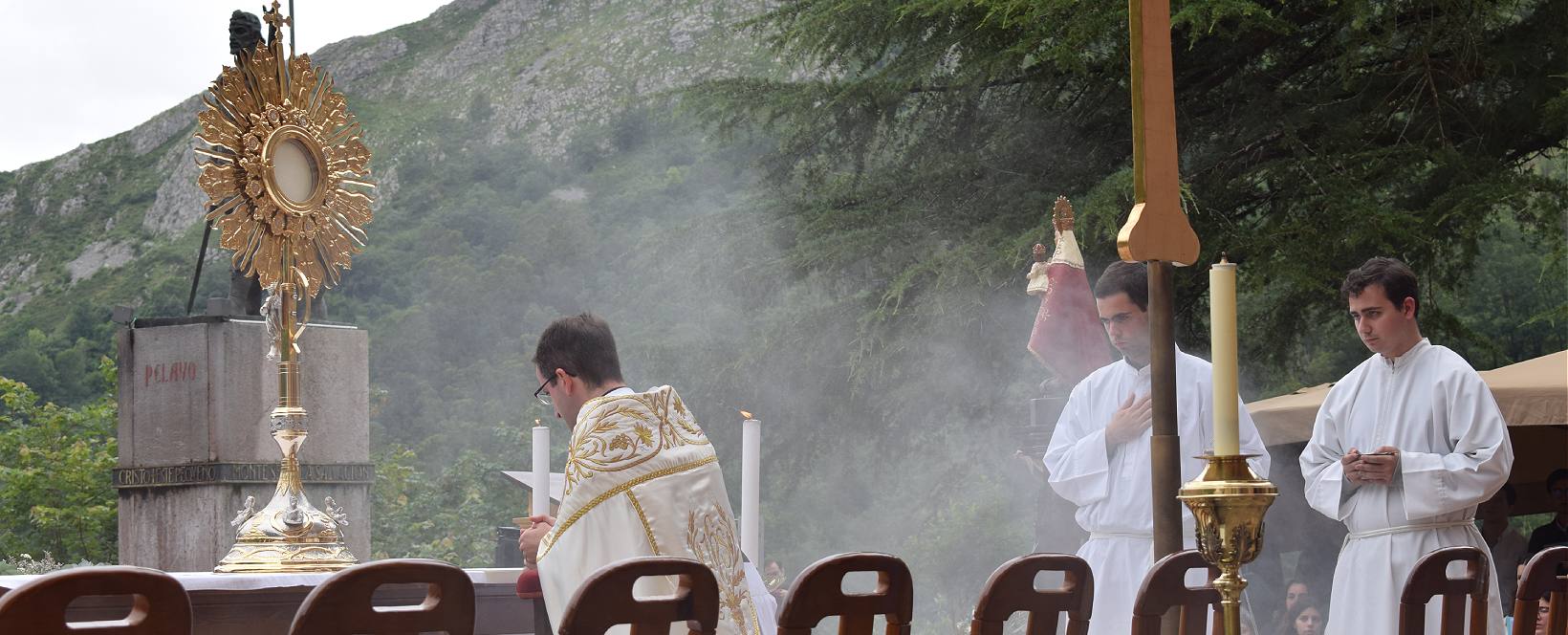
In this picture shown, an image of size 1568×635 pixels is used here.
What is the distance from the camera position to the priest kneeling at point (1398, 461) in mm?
4527

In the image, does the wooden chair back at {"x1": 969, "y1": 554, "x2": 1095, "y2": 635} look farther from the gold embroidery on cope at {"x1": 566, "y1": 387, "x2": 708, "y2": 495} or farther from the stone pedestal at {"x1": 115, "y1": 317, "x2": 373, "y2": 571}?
the stone pedestal at {"x1": 115, "y1": 317, "x2": 373, "y2": 571}

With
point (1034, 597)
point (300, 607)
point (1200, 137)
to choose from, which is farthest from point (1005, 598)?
point (1200, 137)

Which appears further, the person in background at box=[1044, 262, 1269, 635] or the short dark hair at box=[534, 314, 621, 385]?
the person in background at box=[1044, 262, 1269, 635]

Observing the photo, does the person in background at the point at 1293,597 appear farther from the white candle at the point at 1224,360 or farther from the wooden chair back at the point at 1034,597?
the white candle at the point at 1224,360

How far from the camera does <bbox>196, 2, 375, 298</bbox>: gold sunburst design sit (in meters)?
5.10

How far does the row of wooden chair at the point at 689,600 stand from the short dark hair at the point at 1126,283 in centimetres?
122

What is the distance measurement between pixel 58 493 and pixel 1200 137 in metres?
10.7

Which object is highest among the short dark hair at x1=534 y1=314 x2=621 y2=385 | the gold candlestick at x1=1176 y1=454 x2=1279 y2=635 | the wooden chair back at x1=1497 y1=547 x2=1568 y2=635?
the short dark hair at x1=534 y1=314 x2=621 y2=385

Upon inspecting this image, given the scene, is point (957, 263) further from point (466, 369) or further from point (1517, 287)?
point (466, 369)

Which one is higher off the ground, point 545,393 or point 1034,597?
point 545,393

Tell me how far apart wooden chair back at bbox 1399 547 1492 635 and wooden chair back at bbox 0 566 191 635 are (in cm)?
222

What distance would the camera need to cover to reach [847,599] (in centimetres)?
263

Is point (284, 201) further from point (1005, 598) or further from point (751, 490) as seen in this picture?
point (1005, 598)

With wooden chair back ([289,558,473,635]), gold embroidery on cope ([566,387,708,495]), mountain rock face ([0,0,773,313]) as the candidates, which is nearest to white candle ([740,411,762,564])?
gold embroidery on cope ([566,387,708,495])
